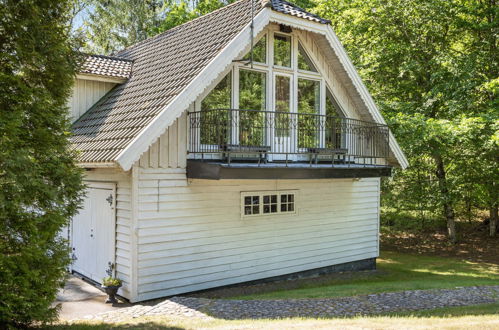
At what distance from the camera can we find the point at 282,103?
11.2m

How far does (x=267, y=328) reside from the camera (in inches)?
261

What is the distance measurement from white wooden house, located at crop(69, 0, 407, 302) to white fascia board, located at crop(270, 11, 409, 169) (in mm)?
38

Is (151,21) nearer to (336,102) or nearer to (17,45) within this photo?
(336,102)

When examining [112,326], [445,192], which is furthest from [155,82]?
[445,192]

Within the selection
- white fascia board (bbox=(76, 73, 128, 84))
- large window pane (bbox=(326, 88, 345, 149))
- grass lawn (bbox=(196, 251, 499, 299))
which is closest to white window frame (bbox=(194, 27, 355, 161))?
large window pane (bbox=(326, 88, 345, 149))

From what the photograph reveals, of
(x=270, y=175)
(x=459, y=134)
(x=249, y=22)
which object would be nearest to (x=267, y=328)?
(x=270, y=175)

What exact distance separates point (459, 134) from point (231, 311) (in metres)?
10.1

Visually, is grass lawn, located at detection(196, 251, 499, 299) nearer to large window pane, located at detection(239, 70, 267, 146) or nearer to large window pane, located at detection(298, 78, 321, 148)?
large window pane, located at detection(239, 70, 267, 146)

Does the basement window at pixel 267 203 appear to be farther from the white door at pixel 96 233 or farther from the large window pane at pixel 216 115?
the white door at pixel 96 233

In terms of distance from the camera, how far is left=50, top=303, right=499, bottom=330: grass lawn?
22.4 ft

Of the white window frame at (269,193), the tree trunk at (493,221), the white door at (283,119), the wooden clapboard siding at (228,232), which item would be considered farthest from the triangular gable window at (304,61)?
the tree trunk at (493,221)

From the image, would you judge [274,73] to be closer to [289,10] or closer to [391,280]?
[289,10]

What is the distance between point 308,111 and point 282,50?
5.82 feet

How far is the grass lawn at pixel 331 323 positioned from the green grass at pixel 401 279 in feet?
6.35
